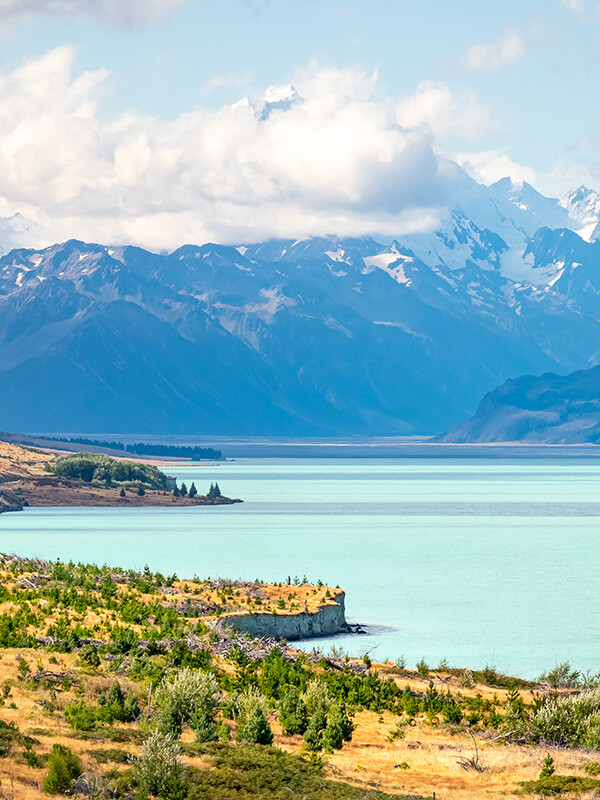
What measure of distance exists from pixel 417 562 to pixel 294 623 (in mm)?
58303

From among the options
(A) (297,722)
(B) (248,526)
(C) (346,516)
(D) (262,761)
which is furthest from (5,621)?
(C) (346,516)

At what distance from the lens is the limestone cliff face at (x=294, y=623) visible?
67.3 m

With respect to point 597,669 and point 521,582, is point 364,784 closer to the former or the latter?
point 597,669

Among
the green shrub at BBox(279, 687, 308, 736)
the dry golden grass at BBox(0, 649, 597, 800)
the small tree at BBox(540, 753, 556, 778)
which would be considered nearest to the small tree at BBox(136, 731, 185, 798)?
the dry golden grass at BBox(0, 649, 597, 800)

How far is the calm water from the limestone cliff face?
1.52 meters

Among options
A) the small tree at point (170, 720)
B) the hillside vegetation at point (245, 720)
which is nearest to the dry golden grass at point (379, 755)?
the hillside vegetation at point (245, 720)

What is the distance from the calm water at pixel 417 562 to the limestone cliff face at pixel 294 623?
1.52m

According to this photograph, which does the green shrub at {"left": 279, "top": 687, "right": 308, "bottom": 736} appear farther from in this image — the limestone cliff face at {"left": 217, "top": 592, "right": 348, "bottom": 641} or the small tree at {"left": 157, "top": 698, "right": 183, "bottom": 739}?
the limestone cliff face at {"left": 217, "top": 592, "right": 348, "bottom": 641}

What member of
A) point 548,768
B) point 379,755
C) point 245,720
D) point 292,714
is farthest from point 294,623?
point 548,768

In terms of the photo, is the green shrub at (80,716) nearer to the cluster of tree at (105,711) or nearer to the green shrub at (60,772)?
the cluster of tree at (105,711)

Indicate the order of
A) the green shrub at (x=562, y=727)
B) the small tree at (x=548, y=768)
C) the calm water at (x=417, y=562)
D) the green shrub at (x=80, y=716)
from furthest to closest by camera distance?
the calm water at (x=417, y=562), the green shrub at (x=562, y=727), the green shrub at (x=80, y=716), the small tree at (x=548, y=768)

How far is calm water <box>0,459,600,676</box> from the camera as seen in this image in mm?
80250

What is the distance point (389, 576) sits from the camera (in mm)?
116438

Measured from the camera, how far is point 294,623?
72625 millimetres
